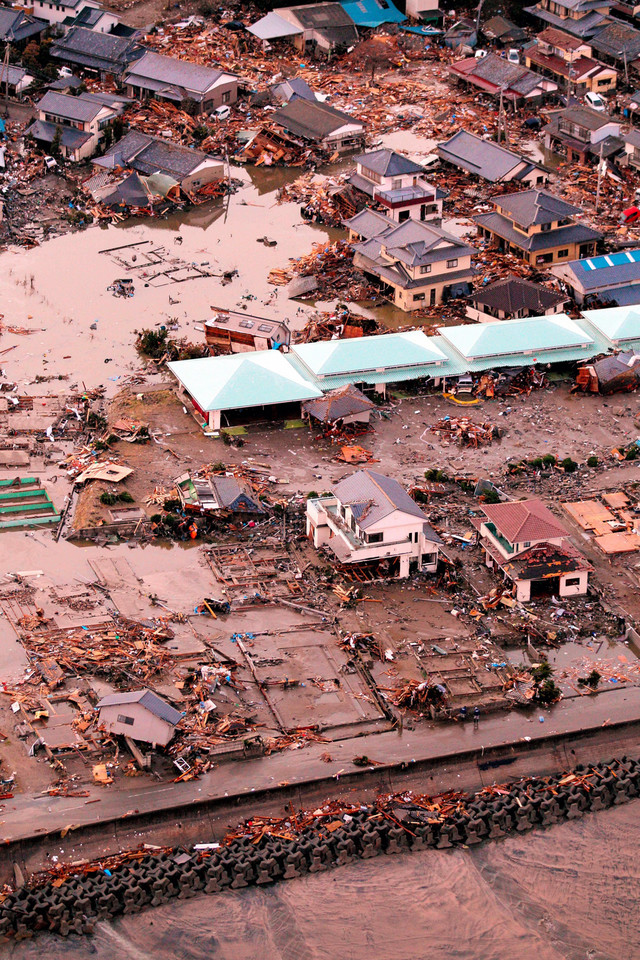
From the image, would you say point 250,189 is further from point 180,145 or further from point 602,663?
point 602,663

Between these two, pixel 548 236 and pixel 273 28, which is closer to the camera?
pixel 548 236

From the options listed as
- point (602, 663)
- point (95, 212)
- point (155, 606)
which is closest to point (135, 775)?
point (155, 606)

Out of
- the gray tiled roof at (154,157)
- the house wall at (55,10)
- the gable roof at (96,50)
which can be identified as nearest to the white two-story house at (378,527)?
the gray tiled roof at (154,157)

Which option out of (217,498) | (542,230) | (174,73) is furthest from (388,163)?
(217,498)

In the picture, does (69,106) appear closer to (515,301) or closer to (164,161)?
(164,161)

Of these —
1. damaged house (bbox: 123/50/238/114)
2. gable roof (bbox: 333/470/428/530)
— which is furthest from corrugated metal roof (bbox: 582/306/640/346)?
damaged house (bbox: 123/50/238/114)

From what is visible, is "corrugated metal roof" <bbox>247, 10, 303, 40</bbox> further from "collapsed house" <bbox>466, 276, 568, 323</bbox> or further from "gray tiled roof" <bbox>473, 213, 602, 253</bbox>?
"collapsed house" <bbox>466, 276, 568, 323</bbox>

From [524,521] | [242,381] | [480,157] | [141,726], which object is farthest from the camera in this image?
[480,157]

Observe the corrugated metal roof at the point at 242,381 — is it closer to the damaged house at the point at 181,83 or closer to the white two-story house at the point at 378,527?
the white two-story house at the point at 378,527
